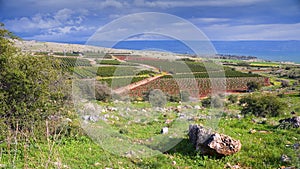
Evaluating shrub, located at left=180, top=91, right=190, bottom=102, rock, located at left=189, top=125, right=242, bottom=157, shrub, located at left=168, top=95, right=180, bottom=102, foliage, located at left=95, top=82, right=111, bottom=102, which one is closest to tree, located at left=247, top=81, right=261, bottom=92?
shrub, located at left=168, top=95, right=180, bottom=102

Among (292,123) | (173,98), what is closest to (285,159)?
(292,123)

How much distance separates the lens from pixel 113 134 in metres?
10.7

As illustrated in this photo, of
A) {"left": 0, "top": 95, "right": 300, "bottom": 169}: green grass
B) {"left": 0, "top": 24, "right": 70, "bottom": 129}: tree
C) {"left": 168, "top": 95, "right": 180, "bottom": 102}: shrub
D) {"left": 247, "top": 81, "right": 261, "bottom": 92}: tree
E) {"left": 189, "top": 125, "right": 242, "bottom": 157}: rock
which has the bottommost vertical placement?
{"left": 247, "top": 81, "right": 261, "bottom": 92}: tree

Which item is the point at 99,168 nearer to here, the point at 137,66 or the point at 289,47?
the point at 137,66

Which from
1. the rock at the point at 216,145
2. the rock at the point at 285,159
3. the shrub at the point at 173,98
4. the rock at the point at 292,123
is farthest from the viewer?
the shrub at the point at 173,98

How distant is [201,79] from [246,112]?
1847 cm

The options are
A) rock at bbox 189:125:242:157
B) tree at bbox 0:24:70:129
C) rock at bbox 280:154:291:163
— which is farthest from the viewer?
tree at bbox 0:24:70:129

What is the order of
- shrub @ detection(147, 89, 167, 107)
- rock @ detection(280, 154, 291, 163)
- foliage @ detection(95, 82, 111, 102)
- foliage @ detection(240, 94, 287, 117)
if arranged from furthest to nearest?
foliage @ detection(95, 82, 111, 102), shrub @ detection(147, 89, 167, 107), foliage @ detection(240, 94, 287, 117), rock @ detection(280, 154, 291, 163)

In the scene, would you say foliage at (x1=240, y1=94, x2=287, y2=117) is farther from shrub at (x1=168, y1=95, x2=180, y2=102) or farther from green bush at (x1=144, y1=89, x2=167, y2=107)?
shrub at (x1=168, y1=95, x2=180, y2=102)


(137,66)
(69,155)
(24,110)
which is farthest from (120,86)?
(69,155)

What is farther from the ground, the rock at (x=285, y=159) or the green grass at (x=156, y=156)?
the rock at (x=285, y=159)

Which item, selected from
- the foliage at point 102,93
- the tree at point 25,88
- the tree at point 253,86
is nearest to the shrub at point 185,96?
the foliage at point 102,93

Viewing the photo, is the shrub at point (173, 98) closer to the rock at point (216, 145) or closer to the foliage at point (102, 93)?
the foliage at point (102, 93)

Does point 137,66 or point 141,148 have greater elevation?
point 137,66
